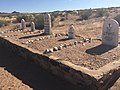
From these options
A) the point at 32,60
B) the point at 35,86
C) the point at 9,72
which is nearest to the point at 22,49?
the point at 32,60

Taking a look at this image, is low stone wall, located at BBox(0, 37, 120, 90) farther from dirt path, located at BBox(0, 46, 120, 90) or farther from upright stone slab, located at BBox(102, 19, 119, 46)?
upright stone slab, located at BBox(102, 19, 119, 46)

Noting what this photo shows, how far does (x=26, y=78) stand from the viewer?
839cm

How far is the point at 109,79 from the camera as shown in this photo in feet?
23.1

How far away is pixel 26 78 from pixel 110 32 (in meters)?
4.98

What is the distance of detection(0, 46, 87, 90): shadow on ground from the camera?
7.57 meters

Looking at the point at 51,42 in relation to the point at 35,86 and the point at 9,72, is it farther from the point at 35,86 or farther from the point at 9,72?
the point at 35,86

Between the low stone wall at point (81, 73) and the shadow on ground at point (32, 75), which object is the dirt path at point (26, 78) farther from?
the low stone wall at point (81, 73)

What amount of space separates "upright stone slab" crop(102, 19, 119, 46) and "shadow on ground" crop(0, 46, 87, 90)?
4003 millimetres

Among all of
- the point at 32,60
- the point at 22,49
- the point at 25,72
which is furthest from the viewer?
the point at 22,49

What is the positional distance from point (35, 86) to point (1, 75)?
6.07 ft

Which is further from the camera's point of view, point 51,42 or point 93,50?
point 51,42

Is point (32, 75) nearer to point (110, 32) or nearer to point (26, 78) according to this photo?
point (26, 78)

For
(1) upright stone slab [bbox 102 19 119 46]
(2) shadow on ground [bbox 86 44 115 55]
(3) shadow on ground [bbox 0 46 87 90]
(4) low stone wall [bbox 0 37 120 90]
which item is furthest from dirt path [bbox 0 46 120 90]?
(1) upright stone slab [bbox 102 19 119 46]

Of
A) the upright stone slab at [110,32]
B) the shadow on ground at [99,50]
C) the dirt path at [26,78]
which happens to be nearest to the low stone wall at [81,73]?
the dirt path at [26,78]
